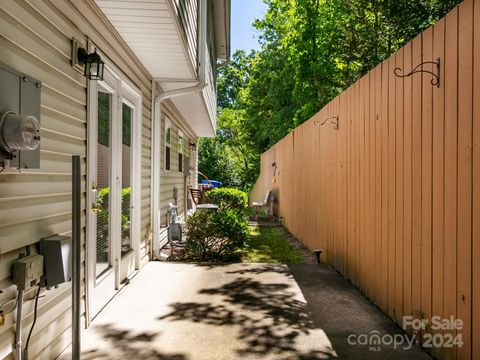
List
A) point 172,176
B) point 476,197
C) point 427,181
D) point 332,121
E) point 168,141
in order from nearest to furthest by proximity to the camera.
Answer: point 476,197
point 427,181
point 332,121
point 168,141
point 172,176

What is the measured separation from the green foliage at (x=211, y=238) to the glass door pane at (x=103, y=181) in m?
2.23

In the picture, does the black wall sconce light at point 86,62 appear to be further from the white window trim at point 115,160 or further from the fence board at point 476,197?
the fence board at point 476,197

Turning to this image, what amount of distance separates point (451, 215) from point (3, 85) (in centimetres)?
283

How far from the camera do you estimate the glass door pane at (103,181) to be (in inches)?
155

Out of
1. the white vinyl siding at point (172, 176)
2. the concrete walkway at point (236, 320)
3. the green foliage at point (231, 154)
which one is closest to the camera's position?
the concrete walkway at point (236, 320)

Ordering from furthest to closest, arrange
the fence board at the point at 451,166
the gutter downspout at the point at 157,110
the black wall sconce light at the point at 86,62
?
the gutter downspout at the point at 157,110
the black wall sconce light at the point at 86,62
the fence board at the point at 451,166

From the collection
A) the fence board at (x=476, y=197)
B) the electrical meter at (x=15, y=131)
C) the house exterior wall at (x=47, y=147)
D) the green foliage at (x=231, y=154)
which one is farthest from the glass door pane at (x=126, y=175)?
the green foliage at (x=231, y=154)

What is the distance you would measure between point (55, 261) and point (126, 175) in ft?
8.44

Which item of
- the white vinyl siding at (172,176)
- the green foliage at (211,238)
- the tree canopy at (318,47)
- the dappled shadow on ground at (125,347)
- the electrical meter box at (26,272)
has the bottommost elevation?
the dappled shadow on ground at (125,347)

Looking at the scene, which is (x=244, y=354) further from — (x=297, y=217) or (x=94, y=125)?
(x=297, y=217)

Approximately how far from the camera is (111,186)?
434 centimetres

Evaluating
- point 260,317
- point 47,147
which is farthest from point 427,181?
point 47,147

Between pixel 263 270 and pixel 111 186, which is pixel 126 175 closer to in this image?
pixel 111 186

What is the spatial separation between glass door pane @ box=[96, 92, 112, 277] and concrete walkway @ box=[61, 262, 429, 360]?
0.53 m
